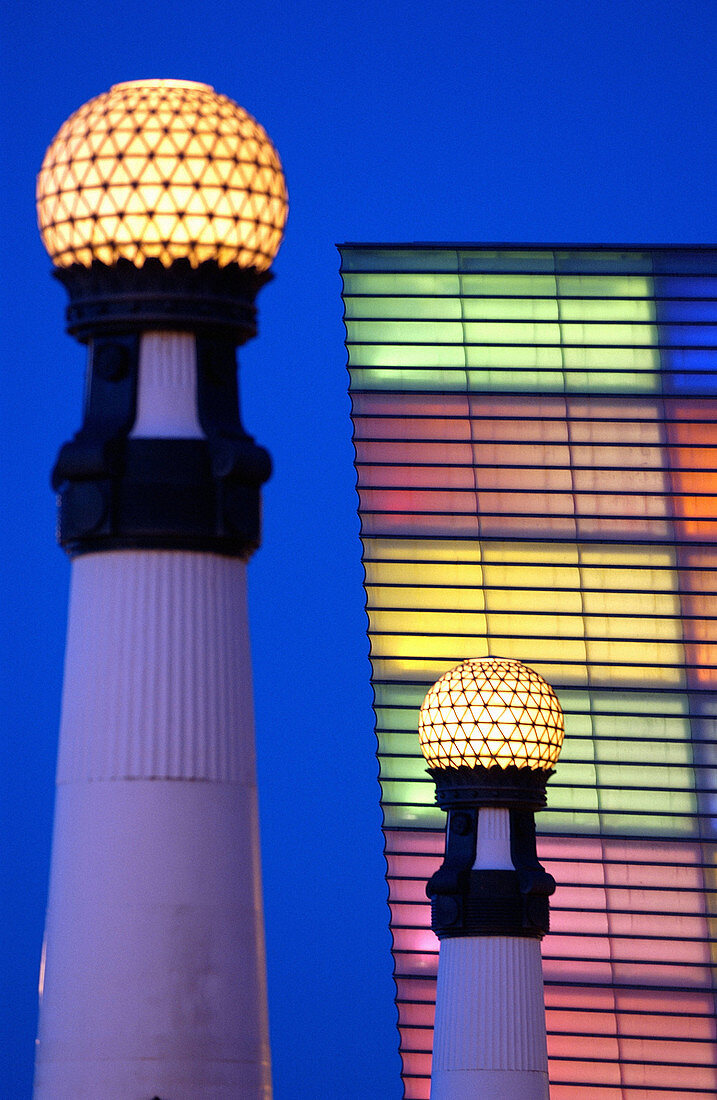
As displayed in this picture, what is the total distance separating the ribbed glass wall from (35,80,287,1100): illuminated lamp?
52.8 meters

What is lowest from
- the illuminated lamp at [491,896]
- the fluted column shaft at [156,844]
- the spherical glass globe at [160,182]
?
the fluted column shaft at [156,844]

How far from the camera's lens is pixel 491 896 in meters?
26.2

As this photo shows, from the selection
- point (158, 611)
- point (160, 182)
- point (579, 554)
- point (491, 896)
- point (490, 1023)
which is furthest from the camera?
point (579, 554)

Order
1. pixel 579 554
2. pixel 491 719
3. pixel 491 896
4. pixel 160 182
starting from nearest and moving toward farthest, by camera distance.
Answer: pixel 160 182 → pixel 491 896 → pixel 491 719 → pixel 579 554

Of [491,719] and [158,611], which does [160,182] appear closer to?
[158,611]

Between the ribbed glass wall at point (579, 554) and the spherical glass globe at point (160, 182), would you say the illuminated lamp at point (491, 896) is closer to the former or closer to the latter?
the spherical glass globe at point (160, 182)

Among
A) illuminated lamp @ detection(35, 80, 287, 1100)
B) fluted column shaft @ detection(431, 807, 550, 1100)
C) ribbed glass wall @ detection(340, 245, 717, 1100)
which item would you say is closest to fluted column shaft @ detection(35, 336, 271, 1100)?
illuminated lamp @ detection(35, 80, 287, 1100)

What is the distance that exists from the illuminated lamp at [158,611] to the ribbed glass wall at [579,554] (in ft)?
173

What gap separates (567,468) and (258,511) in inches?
2145

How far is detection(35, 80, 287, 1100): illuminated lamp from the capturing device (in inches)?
427

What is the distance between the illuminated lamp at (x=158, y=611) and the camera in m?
10.8

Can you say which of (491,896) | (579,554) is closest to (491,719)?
(491,896)

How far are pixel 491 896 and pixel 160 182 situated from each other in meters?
16.0

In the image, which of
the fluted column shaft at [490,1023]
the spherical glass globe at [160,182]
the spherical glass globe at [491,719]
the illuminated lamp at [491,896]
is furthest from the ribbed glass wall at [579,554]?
the spherical glass globe at [160,182]
